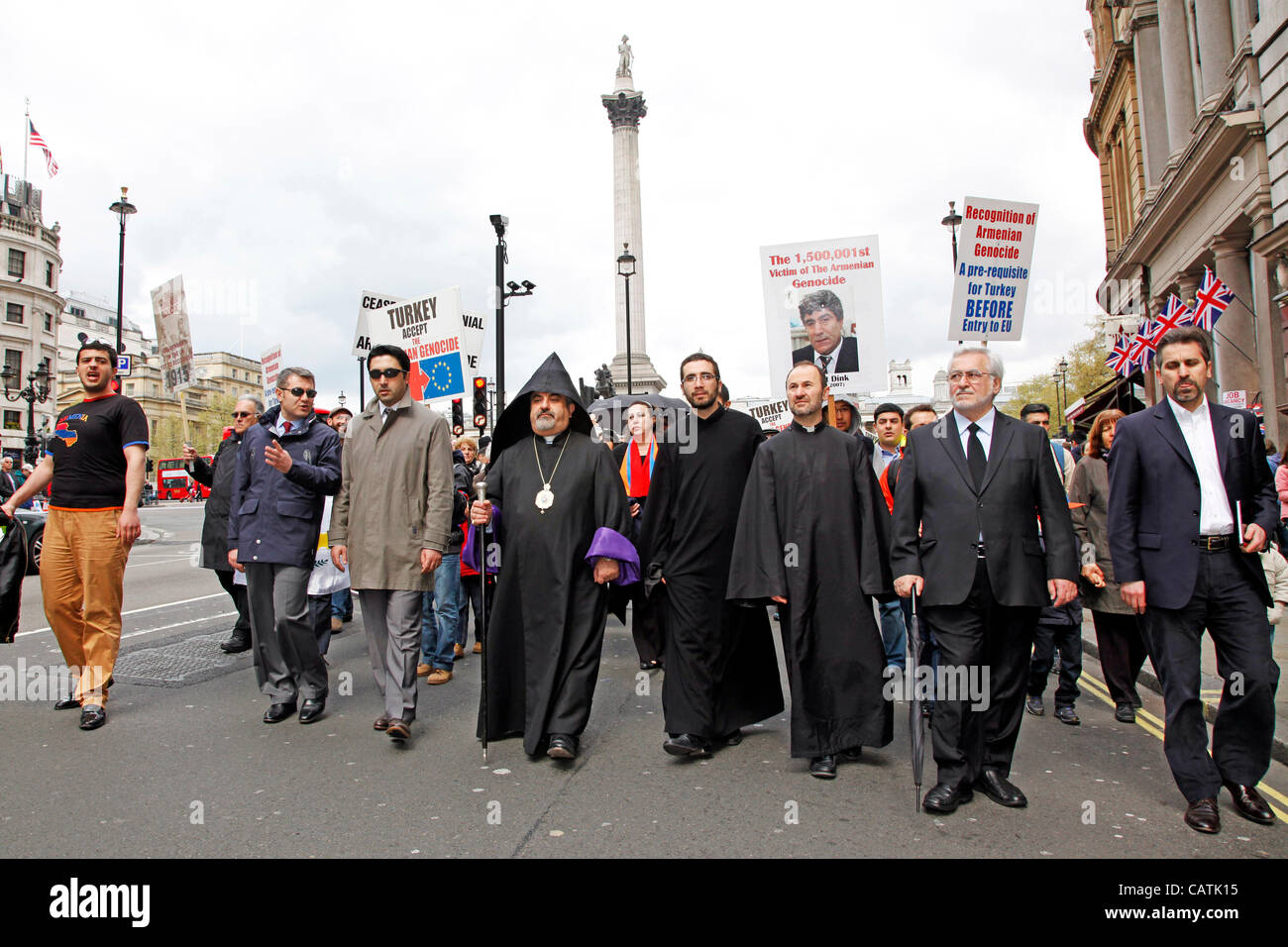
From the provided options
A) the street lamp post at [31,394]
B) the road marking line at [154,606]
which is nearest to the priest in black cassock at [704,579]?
the road marking line at [154,606]

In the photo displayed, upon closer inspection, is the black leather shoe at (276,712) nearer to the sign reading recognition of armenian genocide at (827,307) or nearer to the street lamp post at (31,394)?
the sign reading recognition of armenian genocide at (827,307)

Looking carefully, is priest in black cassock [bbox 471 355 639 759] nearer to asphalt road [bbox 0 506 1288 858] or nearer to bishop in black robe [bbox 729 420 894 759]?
asphalt road [bbox 0 506 1288 858]

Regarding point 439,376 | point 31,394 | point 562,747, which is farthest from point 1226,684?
point 31,394

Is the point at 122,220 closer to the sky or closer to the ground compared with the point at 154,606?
closer to the sky

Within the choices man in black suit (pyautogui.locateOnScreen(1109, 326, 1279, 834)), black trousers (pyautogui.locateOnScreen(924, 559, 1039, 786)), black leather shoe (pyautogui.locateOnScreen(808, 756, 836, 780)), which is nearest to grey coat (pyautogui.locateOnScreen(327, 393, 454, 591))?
black leather shoe (pyautogui.locateOnScreen(808, 756, 836, 780))

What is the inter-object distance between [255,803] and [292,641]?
163cm

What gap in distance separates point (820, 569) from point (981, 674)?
3.30 ft

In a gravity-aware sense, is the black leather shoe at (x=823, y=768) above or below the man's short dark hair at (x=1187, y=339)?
below

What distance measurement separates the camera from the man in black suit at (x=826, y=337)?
8242 millimetres

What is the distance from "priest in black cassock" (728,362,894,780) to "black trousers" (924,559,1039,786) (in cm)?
57

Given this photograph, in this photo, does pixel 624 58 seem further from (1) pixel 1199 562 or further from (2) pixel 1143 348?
(1) pixel 1199 562

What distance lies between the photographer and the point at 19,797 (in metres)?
4.15

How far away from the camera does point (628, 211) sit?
50.2m

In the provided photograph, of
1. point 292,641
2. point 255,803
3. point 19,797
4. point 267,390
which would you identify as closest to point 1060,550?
point 255,803
